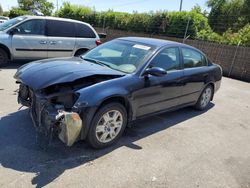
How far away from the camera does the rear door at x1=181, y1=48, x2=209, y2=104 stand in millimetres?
5676

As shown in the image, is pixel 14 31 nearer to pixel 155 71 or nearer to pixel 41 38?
pixel 41 38

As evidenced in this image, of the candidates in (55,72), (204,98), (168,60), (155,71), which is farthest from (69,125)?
(204,98)

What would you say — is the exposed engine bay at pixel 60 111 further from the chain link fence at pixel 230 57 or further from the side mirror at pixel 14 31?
the chain link fence at pixel 230 57

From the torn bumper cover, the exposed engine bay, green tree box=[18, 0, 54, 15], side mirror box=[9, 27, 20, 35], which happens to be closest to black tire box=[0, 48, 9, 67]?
side mirror box=[9, 27, 20, 35]

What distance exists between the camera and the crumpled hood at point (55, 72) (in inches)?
154

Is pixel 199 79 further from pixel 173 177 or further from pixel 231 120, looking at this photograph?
pixel 173 177

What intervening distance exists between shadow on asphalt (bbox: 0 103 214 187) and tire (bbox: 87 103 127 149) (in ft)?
0.42

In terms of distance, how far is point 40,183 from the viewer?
3.26 m

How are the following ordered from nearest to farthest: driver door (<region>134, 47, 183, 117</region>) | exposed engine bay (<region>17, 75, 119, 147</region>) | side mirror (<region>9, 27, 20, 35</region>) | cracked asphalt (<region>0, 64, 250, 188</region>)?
cracked asphalt (<region>0, 64, 250, 188</region>)
exposed engine bay (<region>17, 75, 119, 147</region>)
driver door (<region>134, 47, 183, 117</region>)
side mirror (<region>9, 27, 20, 35</region>)

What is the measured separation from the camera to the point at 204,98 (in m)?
6.62

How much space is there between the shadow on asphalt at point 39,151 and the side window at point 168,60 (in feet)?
3.76

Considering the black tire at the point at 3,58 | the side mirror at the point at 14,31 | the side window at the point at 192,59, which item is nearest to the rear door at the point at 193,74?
the side window at the point at 192,59

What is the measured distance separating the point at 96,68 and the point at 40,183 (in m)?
1.91

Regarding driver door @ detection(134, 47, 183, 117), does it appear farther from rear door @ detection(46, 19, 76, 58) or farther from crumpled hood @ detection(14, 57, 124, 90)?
rear door @ detection(46, 19, 76, 58)
